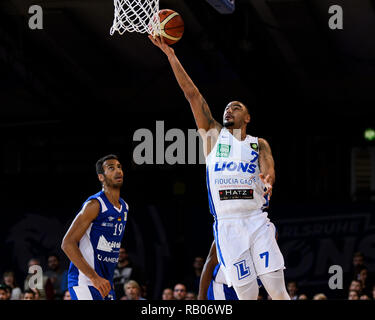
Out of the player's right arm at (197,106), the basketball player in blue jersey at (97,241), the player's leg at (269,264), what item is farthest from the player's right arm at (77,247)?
the player's leg at (269,264)

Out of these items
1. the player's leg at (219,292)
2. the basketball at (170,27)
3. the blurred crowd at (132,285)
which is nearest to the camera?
the basketball at (170,27)

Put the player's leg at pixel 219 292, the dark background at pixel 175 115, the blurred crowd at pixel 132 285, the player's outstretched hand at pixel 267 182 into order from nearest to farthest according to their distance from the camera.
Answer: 1. the player's outstretched hand at pixel 267 182
2. the player's leg at pixel 219 292
3. the blurred crowd at pixel 132 285
4. the dark background at pixel 175 115

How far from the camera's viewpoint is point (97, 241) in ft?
22.4

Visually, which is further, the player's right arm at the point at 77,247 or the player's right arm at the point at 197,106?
the player's right arm at the point at 197,106

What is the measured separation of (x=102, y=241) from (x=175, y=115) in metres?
8.76

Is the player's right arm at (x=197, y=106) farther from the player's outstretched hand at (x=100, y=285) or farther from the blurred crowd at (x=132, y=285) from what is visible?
the blurred crowd at (x=132, y=285)

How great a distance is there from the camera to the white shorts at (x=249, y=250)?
659 cm

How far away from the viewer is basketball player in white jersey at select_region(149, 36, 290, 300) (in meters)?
6.60

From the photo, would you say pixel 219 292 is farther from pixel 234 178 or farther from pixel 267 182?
pixel 267 182

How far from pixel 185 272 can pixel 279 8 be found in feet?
16.8

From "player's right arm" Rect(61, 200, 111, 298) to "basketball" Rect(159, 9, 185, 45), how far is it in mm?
1725

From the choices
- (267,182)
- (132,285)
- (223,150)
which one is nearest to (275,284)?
(267,182)

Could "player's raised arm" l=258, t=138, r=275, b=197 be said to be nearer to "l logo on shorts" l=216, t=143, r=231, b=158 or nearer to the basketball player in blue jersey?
"l logo on shorts" l=216, t=143, r=231, b=158

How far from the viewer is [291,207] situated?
47.2ft
